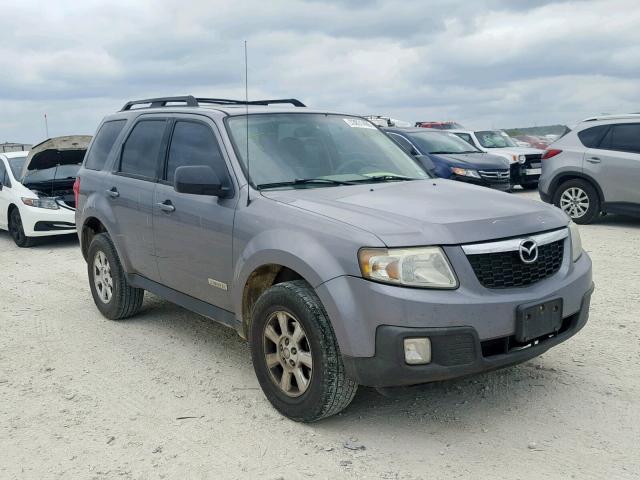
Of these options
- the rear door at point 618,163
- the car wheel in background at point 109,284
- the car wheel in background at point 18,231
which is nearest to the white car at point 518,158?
the rear door at point 618,163

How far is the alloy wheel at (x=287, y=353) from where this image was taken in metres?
3.70

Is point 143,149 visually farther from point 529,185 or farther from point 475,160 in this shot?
point 529,185

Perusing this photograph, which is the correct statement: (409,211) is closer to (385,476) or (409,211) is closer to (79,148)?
(385,476)

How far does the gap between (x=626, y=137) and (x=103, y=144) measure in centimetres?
772

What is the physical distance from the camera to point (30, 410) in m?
4.12

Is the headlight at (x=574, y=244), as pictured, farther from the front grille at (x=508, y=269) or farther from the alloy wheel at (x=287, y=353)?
the alloy wheel at (x=287, y=353)

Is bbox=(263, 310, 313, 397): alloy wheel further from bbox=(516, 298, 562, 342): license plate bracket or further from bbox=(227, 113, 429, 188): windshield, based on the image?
bbox=(516, 298, 562, 342): license plate bracket

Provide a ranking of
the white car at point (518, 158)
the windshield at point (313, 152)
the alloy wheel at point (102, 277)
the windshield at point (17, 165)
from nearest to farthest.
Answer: the windshield at point (313, 152), the alloy wheel at point (102, 277), the windshield at point (17, 165), the white car at point (518, 158)

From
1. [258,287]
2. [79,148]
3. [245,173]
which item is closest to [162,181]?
[245,173]

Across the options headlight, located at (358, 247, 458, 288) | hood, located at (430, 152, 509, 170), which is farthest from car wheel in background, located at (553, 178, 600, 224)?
headlight, located at (358, 247, 458, 288)

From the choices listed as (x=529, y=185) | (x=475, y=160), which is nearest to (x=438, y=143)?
(x=475, y=160)

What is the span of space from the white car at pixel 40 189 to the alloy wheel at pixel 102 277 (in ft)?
15.5

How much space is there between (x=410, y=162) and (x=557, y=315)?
1.86 metres

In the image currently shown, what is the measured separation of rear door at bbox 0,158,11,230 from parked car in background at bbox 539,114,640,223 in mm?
8834
